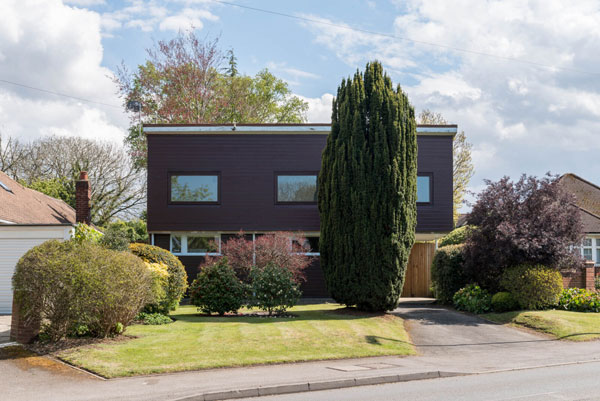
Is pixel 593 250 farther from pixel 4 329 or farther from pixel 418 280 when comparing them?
pixel 4 329

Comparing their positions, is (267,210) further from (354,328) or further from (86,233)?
(354,328)

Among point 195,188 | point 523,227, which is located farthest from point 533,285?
point 195,188

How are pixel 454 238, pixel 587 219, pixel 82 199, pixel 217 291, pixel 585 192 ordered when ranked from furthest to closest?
pixel 585 192 < pixel 587 219 < pixel 82 199 < pixel 454 238 < pixel 217 291

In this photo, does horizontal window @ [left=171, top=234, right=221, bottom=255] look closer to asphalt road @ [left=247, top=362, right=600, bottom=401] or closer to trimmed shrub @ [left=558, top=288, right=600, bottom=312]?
trimmed shrub @ [left=558, top=288, right=600, bottom=312]

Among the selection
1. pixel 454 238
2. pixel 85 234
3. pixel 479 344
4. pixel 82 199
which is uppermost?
pixel 82 199

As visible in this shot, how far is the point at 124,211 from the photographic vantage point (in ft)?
128

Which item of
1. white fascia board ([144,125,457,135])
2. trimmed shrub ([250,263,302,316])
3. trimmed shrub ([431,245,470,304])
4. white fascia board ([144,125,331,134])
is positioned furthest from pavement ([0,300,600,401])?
white fascia board ([144,125,331,134])

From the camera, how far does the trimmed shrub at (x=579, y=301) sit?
1867 cm

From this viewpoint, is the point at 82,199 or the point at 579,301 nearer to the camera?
the point at 579,301

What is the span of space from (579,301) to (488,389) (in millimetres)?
11205

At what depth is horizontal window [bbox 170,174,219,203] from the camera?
23.1 meters

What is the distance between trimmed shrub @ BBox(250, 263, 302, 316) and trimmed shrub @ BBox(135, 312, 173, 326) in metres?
2.48

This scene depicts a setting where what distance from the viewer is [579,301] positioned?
738 inches

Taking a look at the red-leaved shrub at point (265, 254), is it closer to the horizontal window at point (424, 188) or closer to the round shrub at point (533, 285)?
the round shrub at point (533, 285)
